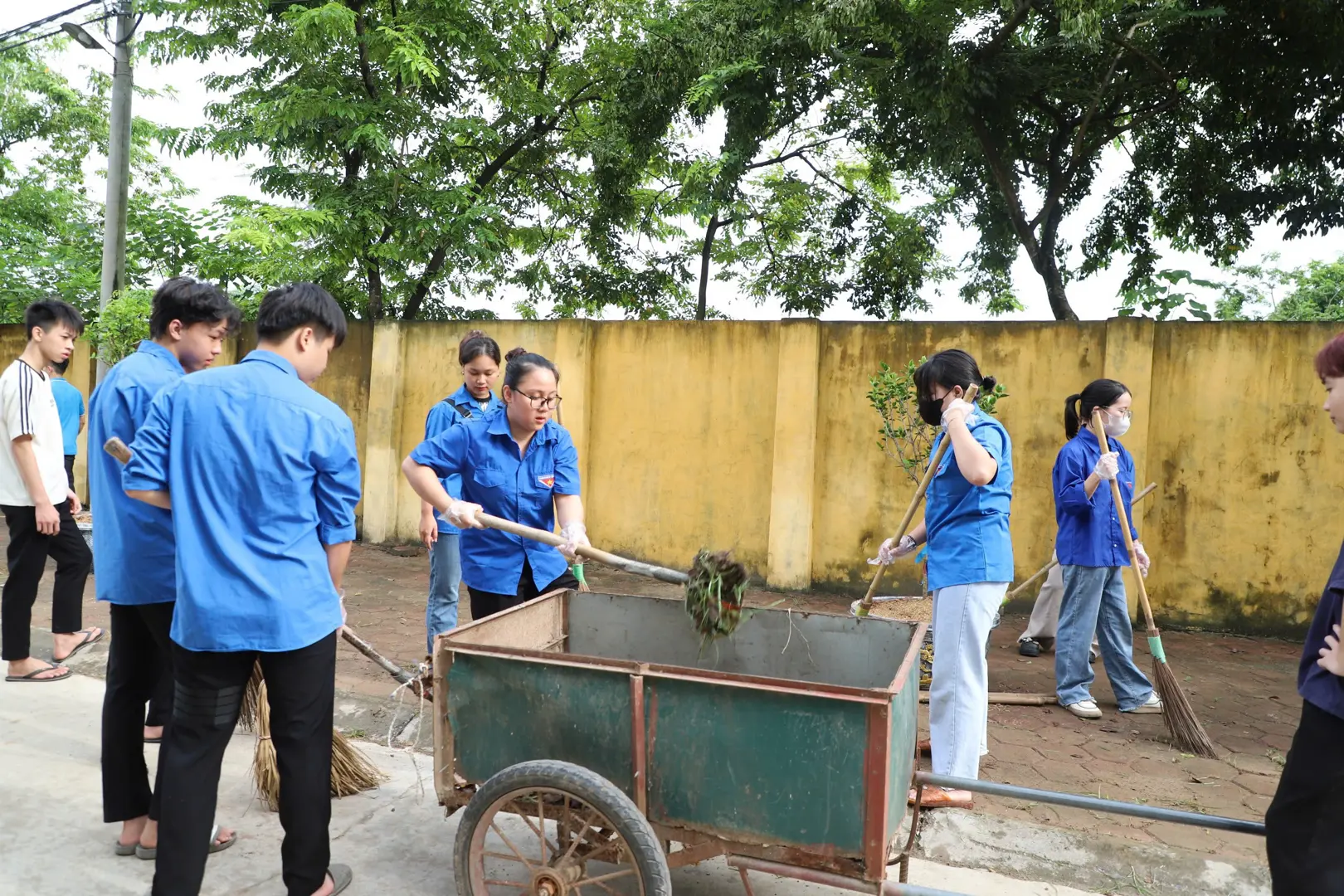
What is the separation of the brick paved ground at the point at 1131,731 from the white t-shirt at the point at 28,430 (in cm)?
121


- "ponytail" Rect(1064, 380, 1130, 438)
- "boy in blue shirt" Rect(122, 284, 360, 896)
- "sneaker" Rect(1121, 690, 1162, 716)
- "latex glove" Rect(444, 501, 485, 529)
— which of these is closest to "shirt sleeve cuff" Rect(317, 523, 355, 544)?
"boy in blue shirt" Rect(122, 284, 360, 896)

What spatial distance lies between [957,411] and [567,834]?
1.96 m

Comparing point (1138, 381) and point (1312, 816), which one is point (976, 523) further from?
point (1138, 381)

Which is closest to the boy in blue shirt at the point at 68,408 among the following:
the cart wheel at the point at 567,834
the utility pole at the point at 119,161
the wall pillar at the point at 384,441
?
the utility pole at the point at 119,161

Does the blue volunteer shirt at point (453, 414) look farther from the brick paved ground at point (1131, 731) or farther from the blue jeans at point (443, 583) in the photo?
the brick paved ground at point (1131, 731)

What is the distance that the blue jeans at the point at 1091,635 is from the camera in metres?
5.07

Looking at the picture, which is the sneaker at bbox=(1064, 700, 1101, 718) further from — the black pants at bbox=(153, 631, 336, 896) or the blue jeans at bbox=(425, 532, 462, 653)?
the black pants at bbox=(153, 631, 336, 896)

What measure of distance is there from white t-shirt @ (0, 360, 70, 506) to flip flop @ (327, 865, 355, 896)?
2825 mm

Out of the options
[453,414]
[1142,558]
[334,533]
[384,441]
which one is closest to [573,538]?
[334,533]

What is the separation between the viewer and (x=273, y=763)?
11.9 ft

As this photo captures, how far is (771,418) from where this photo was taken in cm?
815

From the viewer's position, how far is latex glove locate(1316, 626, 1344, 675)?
1.94 metres

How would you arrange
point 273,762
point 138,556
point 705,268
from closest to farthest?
point 138,556 < point 273,762 < point 705,268

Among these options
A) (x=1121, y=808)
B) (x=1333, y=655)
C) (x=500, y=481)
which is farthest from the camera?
(x=500, y=481)
